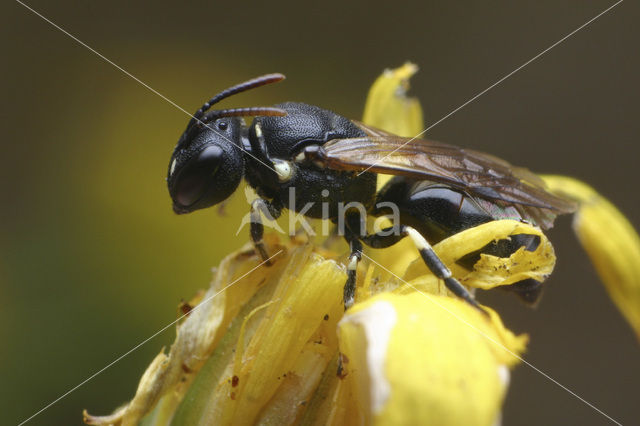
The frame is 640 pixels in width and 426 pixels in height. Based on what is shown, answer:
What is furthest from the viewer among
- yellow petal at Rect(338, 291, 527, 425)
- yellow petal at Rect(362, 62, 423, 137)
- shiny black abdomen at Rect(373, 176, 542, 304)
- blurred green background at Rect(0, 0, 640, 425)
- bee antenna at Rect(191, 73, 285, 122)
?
yellow petal at Rect(362, 62, 423, 137)

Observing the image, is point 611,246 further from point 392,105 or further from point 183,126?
point 183,126

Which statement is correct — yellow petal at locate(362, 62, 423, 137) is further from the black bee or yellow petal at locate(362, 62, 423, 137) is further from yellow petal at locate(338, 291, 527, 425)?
yellow petal at locate(338, 291, 527, 425)

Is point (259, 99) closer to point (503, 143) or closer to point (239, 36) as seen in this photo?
point (239, 36)

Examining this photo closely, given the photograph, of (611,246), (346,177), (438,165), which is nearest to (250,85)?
(346,177)

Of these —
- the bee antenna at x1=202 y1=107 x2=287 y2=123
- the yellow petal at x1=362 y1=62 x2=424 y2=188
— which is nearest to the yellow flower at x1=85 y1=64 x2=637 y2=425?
the bee antenna at x1=202 y1=107 x2=287 y2=123

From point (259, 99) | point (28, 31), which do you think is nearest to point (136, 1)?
point (28, 31)

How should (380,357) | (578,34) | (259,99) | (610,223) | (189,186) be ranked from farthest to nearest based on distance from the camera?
(578,34) → (259,99) → (610,223) → (189,186) → (380,357)
